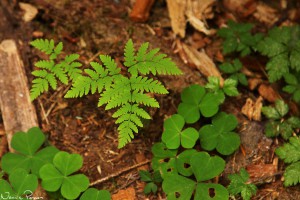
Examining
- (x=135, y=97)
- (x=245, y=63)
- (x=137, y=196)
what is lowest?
(x=137, y=196)

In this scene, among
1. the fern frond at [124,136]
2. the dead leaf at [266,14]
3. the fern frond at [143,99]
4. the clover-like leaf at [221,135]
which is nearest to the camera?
the fern frond at [124,136]

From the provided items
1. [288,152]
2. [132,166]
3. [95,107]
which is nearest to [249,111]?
[288,152]

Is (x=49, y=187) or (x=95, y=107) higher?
(x=95, y=107)

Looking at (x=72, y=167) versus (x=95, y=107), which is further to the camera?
(x=95, y=107)

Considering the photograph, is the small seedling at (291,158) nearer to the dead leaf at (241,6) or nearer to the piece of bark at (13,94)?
the dead leaf at (241,6)

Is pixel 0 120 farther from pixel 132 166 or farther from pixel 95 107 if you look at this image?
pixel 132 166

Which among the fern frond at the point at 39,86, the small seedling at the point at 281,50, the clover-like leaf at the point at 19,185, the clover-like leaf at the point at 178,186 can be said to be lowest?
the clover-like leaf at the point at 178,186

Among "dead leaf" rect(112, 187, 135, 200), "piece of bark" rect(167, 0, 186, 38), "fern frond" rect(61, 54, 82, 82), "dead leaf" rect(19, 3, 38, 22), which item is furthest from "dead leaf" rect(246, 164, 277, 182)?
"dead leaf" rect(19, 3, 38, 22)

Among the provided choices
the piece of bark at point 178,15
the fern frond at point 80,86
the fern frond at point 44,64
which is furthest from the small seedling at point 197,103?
the fern frond at point 44,64
